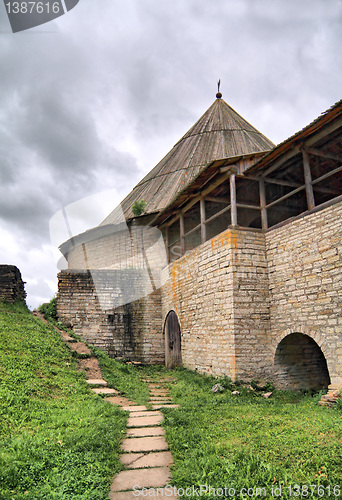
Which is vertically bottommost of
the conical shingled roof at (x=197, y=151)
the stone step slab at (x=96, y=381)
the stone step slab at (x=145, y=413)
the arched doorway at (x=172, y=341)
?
the stone step slab at (x=145, y=413)

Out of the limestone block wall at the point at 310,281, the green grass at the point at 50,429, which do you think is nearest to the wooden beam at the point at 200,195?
the limestone block wall at the point at 310,281

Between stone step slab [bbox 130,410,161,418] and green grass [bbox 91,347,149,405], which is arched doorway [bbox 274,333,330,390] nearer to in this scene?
green grass [bbox 91,347,149,405]

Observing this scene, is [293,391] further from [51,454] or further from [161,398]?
[51,454]

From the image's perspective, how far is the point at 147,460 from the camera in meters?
3.96

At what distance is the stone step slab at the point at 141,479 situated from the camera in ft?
10.8

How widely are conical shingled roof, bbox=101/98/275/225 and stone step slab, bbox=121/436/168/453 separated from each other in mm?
11957

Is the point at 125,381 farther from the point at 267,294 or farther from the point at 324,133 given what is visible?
the point at 324,133

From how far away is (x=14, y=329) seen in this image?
9.30 meters

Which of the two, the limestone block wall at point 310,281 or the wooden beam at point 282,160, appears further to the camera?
the wooden beam at point 282,160

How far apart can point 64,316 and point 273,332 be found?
25.4ft

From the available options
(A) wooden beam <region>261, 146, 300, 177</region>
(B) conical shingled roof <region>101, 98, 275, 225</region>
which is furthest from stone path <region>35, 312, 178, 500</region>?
(B) conical shingled roof <region>101, 98, 275, 225</region>

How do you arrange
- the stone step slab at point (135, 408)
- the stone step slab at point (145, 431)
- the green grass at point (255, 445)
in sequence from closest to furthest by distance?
1. the green grass at point (255, 445)
2. the stone step slab at point (145, 431)
3. the stone step slab at point (135, 408)

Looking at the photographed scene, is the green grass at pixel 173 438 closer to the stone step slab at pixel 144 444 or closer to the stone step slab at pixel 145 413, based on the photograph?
the stone step slab at pixel 144 444

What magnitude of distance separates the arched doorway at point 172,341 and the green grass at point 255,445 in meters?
5.83
